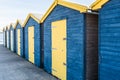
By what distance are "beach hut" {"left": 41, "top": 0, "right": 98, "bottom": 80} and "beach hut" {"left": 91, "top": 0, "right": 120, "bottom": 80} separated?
0.90 meters

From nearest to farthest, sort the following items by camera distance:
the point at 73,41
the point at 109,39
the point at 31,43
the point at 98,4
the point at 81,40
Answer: the point at 109,39 → the point at 98,4 → the point at 81,40 → the point at 73,41 → the point at 31,43

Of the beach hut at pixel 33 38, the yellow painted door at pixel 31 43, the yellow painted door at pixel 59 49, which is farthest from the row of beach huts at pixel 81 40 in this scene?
the yellow painted door at pixel 31 43

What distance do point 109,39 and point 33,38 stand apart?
24.8ft

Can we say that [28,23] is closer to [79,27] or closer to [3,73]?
[3,73]

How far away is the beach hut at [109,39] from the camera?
502 cm

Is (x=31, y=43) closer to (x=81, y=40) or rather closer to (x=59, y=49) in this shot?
(x=59, y=49)

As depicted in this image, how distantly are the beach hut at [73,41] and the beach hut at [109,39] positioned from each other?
90 cm

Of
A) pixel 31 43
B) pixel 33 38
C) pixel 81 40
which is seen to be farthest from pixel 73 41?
pixel 31 43

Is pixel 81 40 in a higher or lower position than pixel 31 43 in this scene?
higher

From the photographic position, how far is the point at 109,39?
5.27 metres

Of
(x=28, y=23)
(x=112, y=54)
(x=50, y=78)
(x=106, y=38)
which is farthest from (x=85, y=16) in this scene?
(x=28, y=23)

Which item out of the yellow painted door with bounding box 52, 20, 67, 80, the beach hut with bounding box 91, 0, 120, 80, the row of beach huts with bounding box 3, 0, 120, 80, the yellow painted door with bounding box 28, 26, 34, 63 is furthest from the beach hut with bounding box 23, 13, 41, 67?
the beach hut with bounding box 91, 0, 120, 80

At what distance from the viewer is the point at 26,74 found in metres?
8.94

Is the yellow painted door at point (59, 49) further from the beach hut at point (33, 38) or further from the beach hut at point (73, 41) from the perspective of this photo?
the beach hut at point (33, 38)
